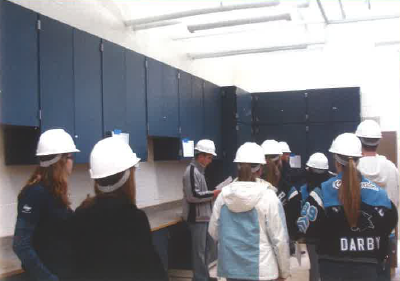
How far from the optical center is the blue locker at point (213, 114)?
5.63 metres

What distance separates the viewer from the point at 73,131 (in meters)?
3.17

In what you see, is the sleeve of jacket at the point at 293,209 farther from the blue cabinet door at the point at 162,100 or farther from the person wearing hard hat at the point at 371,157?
the blue cabinet door at the point at 162,100

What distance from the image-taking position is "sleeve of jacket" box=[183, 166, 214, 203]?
12.5 ft

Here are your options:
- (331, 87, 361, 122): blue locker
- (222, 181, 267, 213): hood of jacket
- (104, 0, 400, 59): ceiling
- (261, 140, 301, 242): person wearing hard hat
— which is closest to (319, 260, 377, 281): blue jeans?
(222, 181, 267, 213): hood of jacket

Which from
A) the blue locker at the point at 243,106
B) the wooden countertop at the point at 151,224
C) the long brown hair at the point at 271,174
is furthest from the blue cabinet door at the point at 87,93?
the blue locker at the point at 243,106

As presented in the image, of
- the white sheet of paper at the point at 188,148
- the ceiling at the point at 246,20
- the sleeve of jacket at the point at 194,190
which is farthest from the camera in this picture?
the white sheet of paper at the point at 188,148

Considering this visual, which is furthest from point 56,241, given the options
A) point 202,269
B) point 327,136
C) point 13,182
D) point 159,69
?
point 327,136

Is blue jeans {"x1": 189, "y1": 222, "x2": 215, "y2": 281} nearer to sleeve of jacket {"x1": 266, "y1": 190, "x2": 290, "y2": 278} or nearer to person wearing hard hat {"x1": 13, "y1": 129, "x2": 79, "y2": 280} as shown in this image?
sleeve of jacket {"x1": 266, "y1": 190, "x2": 290, "y2": 278}

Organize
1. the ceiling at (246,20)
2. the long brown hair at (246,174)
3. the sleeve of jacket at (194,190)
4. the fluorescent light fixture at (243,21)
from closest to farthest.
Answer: the long brown hair at (246,174)
the sleeve of jacket at (194,190)
the fluorescent light fixture at (243,21)
the ceiling at (246,20)

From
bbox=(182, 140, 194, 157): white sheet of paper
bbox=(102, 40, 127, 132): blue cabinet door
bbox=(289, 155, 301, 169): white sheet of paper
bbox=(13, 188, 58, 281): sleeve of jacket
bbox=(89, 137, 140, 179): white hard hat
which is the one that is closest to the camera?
bbox=(89, 137, 140, 179): white hard hat

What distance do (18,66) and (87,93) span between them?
Result: 0.74m

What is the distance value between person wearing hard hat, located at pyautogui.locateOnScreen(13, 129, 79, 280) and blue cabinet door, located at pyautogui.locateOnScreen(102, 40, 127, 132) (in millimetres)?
1619

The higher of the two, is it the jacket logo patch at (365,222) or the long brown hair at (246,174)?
the long brown hair at (246,174)

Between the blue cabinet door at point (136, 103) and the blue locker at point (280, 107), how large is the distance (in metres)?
3.15
